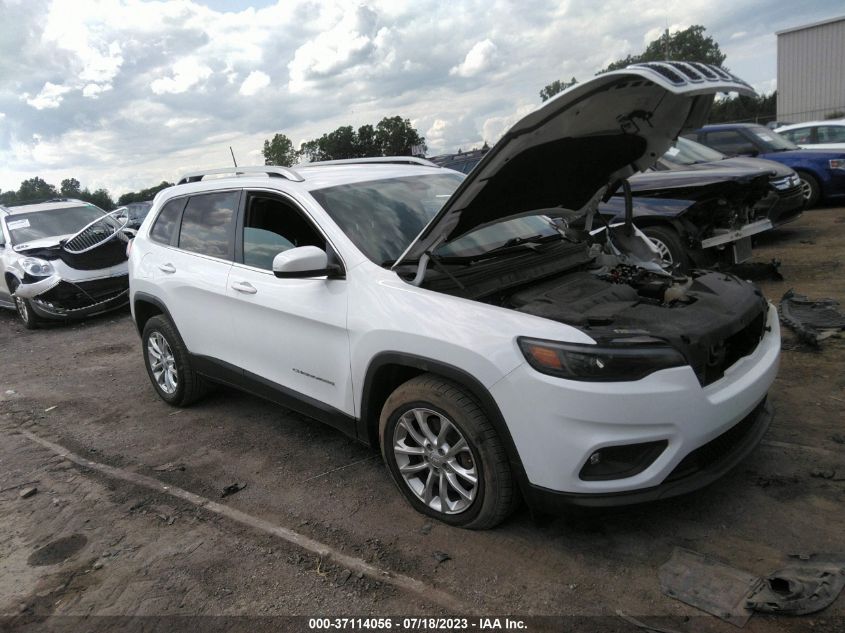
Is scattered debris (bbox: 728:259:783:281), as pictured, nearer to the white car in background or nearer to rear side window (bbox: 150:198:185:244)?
the white car in background

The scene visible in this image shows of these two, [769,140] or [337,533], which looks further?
[769,140]

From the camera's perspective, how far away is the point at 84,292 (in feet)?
30.1

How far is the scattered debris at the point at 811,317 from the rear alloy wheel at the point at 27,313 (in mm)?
9785

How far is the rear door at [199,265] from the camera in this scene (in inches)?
166

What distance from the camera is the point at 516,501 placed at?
287 centimetres

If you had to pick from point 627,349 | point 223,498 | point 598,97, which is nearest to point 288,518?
point 223,498

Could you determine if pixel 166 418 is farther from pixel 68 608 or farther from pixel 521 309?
pixel 521 309

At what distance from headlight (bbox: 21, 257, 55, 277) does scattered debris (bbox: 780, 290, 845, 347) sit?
368 inches

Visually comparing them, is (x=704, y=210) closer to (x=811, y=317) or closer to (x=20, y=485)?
(x=811, y=317)

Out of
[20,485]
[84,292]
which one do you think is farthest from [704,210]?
[84,292]

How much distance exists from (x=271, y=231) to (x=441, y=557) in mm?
2264

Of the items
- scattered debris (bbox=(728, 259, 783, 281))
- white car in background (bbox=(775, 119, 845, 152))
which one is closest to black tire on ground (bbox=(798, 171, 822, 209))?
white car in background (bbox=(775, 119, 845, 152))

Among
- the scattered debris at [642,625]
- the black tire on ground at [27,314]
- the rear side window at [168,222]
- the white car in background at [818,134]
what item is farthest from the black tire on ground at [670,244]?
the black tire on ground at [27,314]

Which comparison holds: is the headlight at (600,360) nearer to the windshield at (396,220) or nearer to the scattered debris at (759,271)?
the windshield at (396,220)
